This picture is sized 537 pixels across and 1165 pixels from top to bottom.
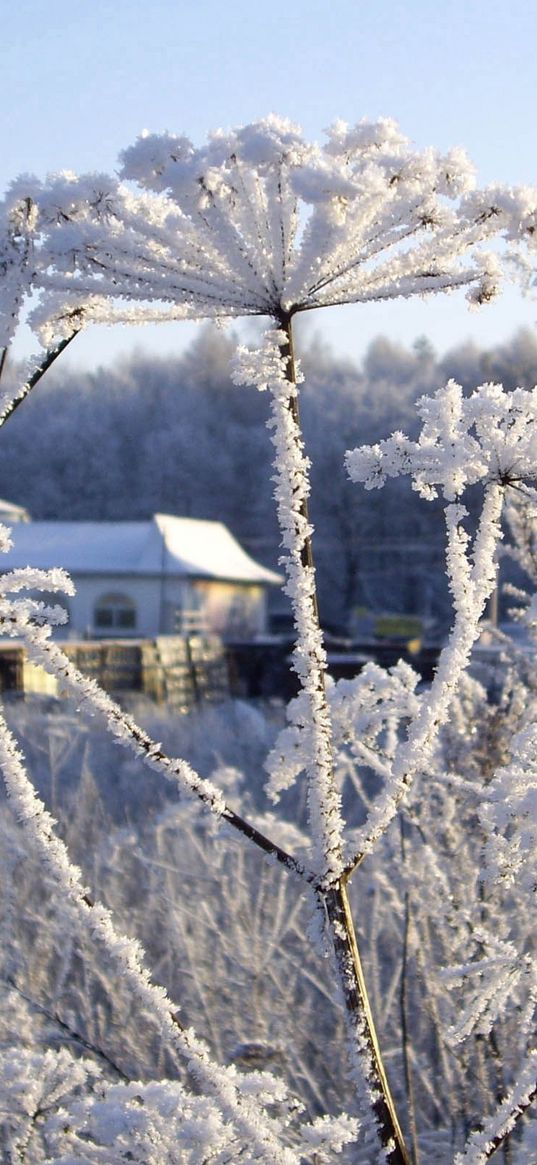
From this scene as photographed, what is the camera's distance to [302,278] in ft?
5.32

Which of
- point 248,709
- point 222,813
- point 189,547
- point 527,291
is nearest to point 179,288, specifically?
point 527,291

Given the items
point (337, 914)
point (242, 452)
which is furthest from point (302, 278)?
point (242, 452)

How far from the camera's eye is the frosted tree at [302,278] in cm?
161

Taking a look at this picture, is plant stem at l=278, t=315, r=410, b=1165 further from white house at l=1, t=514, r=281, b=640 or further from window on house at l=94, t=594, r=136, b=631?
window on house at l=94, t=594, r=136, b=631

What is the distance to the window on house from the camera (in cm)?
3731

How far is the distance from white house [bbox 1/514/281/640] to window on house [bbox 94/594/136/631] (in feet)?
0.10

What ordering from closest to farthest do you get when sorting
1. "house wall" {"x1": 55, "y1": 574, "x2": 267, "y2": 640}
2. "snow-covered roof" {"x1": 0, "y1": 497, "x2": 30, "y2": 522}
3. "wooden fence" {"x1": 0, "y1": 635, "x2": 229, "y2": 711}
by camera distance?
"wooden fence" {"x1": 0, "y1": 635, "x2": 229, "y2": 711} < "house wall" {"x1": 55, "y1": 574, "x2": 267, "y2": 640} < "snow-covered roof" {"x1": 0, "y1": 497, "x2": 30, "y2": 522}

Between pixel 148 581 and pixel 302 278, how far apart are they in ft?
119

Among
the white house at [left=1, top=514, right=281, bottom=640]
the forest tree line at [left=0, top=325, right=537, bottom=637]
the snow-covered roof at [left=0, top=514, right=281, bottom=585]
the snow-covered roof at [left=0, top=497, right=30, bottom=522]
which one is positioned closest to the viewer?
the white house at [left=1, top=514, right=281, bottom=640]

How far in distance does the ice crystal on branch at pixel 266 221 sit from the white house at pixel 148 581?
111 ft

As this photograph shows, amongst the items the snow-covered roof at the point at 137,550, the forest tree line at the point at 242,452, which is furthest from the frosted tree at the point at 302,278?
the forest tree line at the point at 242,452

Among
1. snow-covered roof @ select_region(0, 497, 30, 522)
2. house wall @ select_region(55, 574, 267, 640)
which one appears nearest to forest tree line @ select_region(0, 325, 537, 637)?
snow-covered roof @ select_region(0, 497, 30, 522)

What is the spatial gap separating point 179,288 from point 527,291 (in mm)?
516

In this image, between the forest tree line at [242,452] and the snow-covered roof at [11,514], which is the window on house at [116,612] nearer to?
the snow-covered roof at [11,514]
